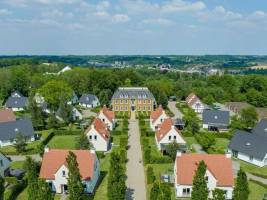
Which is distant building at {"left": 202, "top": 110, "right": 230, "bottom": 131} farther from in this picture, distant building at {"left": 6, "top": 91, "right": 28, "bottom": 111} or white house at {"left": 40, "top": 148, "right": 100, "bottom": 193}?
distant building at {"left": 6, "top": 91, "right": 28, "bottom": 111}

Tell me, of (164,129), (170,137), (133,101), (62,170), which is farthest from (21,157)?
(133,101)

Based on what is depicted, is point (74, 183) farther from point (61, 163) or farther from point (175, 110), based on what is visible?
point (175, 110)

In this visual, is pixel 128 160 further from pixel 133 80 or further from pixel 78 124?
pixel 133 80

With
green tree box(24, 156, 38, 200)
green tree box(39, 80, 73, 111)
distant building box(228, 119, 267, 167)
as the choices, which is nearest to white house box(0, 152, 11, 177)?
green tree box(24, 156, 38, 200)

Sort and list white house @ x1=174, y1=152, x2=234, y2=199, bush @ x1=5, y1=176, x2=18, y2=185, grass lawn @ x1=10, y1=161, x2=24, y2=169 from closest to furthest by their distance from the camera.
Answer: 1. white house @ x1=174, y1=152, x2=234, y2=199
2. bush @ x1=5, y1=176, x2=18, y2=185
3. grass lawn @ x1=10, y1=161, x2=24, y2=169

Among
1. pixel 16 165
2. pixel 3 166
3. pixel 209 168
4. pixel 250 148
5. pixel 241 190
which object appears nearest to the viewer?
pixel 241 190

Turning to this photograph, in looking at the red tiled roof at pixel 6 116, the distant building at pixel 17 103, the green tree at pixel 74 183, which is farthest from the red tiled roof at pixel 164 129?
the distant building at pixel 17 103

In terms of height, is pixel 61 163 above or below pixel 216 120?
above
